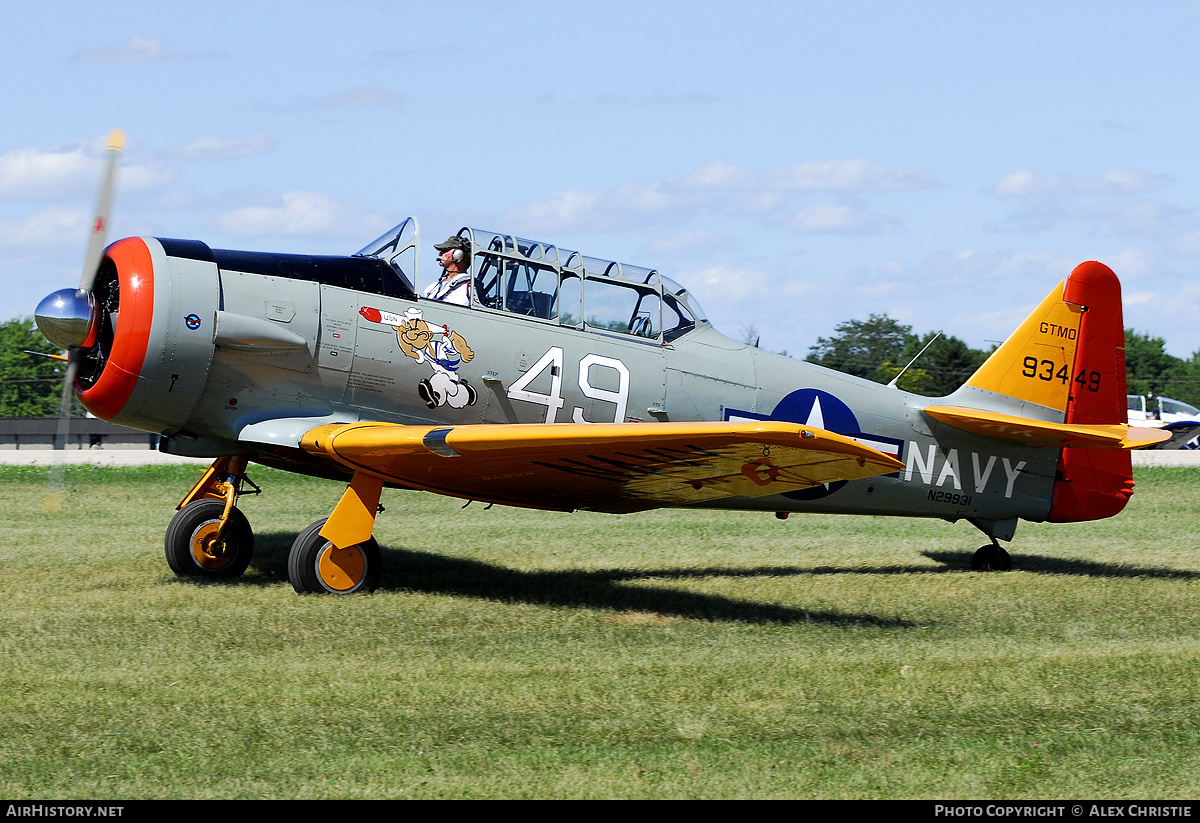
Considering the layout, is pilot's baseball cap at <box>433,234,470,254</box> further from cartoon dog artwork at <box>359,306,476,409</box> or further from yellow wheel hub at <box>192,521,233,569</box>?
yellow wheel hub at <box>192,521,233,569</box>

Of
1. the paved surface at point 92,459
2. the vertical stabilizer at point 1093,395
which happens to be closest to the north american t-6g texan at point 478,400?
the vertical stabilizer at point 1093,395

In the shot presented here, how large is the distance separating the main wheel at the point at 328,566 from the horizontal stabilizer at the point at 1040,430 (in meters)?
5.15

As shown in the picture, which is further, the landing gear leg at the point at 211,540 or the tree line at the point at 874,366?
the tree line at the point at 874,366

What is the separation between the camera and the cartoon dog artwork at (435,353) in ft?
26.9

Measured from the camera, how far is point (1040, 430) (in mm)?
9734

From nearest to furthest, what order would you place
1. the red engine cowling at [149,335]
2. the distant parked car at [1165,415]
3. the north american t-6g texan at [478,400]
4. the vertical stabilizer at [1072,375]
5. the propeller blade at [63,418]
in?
the north american t-6g texan at [478,400] < the red engine cowling at [149,335] < the propeller blade at [63,418] < the vertical stabilizer at [1072,375] < the distant parked car at [1165,415]

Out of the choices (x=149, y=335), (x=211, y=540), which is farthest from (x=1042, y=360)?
(x=149, y=335)

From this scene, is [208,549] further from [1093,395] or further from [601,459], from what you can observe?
[1093,395]

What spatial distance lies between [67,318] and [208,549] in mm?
2018

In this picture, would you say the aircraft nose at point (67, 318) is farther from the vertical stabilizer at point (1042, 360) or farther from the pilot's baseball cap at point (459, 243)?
the vertical stabilizer at point (1042, 360)

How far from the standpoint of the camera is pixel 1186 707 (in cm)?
551
